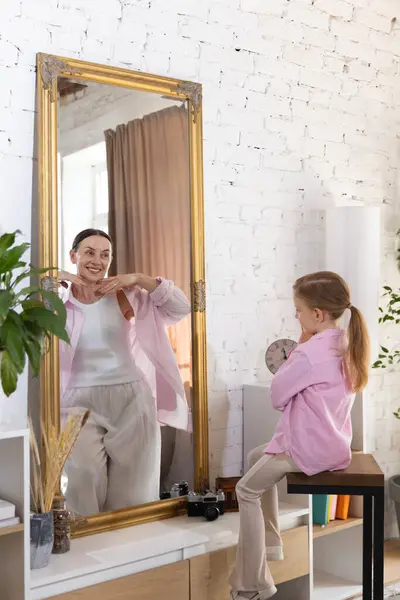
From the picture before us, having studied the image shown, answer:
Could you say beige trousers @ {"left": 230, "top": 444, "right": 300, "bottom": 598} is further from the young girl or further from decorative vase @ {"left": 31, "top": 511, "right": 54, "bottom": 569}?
decorative vase @ {"left": 31, "top": 511, "right": 54, "bottom": 569}

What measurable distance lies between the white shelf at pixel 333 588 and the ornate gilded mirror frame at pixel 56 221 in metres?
0.68

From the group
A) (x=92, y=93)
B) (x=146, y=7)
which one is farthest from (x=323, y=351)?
(x=146, y=7)


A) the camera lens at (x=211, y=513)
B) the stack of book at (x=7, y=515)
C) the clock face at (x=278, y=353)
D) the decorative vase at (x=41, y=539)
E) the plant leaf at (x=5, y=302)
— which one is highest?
the plant leaf at (x=5, y=302)

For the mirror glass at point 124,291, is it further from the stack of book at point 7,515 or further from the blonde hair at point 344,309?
the blonde hair at point 344,309

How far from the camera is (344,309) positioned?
9.30 feet

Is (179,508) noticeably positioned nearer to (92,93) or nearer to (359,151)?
(92,93)

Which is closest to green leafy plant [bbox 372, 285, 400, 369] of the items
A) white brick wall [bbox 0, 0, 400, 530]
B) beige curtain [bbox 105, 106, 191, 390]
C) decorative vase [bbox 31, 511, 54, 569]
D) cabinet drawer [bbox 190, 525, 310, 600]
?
white brick wall [bbox 0, 0, 400, 530]

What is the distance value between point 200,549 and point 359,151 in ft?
6.86

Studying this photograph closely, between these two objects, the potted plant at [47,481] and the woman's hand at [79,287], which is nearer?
the potted plant at [47,481]

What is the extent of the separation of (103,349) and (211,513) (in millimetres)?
750

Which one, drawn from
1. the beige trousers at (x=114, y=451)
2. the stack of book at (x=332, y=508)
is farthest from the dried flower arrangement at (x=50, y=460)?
the stack of book at (x=332, y=508)

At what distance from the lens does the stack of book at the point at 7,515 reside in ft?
7.51

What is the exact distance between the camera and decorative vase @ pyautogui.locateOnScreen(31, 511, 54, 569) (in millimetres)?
2461

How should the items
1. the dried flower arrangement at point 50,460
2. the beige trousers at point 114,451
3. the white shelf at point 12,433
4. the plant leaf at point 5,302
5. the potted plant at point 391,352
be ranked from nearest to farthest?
the plant leaf at point 5,302 → the white shelf at point 12,433 → the dried flower arrangement at point 50,460 → the beige trousers at point 114,451 → the potted plant at point 391,352
